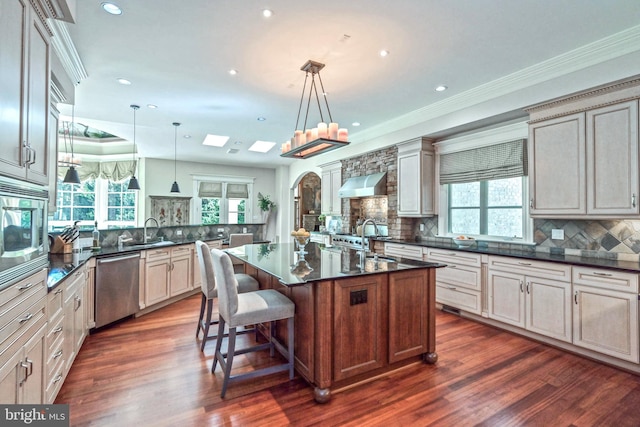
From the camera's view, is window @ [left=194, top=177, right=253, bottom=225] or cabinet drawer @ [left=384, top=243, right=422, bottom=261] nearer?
cabinet drawer @ [left=384, top=243, right=422, bottom=261]

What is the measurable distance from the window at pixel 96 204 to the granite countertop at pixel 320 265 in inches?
261

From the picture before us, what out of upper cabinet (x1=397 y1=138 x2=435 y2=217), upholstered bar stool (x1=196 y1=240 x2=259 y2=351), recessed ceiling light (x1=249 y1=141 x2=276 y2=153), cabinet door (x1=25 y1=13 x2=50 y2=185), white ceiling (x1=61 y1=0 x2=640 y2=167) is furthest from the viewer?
recessed ceiling light (x1=249 y1=141 x2=276 y2=153)

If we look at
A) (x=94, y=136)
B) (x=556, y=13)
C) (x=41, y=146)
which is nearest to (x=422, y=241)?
(x=556, y=13)

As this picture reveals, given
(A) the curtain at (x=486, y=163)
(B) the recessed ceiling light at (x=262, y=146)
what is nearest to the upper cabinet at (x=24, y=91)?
(A) the curtain at (x=486, y=163)

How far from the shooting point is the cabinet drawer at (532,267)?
3011 millimetres

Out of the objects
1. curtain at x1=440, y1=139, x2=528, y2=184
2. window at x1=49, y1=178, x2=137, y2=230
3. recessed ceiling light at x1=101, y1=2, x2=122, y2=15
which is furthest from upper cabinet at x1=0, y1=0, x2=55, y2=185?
window at x1=49, y1=178, x2=137, y2=230

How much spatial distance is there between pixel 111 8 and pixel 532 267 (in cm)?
455

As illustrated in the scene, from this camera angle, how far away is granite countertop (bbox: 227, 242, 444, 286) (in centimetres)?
224

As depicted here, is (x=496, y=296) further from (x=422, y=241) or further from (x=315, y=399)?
(x=315, y=399)

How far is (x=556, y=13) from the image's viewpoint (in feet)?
7.95

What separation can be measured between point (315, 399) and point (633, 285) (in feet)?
9.23

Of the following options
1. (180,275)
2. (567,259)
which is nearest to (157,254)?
(180,275)

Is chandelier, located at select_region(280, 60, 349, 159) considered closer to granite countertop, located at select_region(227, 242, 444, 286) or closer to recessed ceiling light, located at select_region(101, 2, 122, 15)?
granite countertop, located at select_region(227, 242, 444, 286)

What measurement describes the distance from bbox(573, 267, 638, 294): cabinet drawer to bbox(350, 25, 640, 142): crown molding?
197 centimetres
